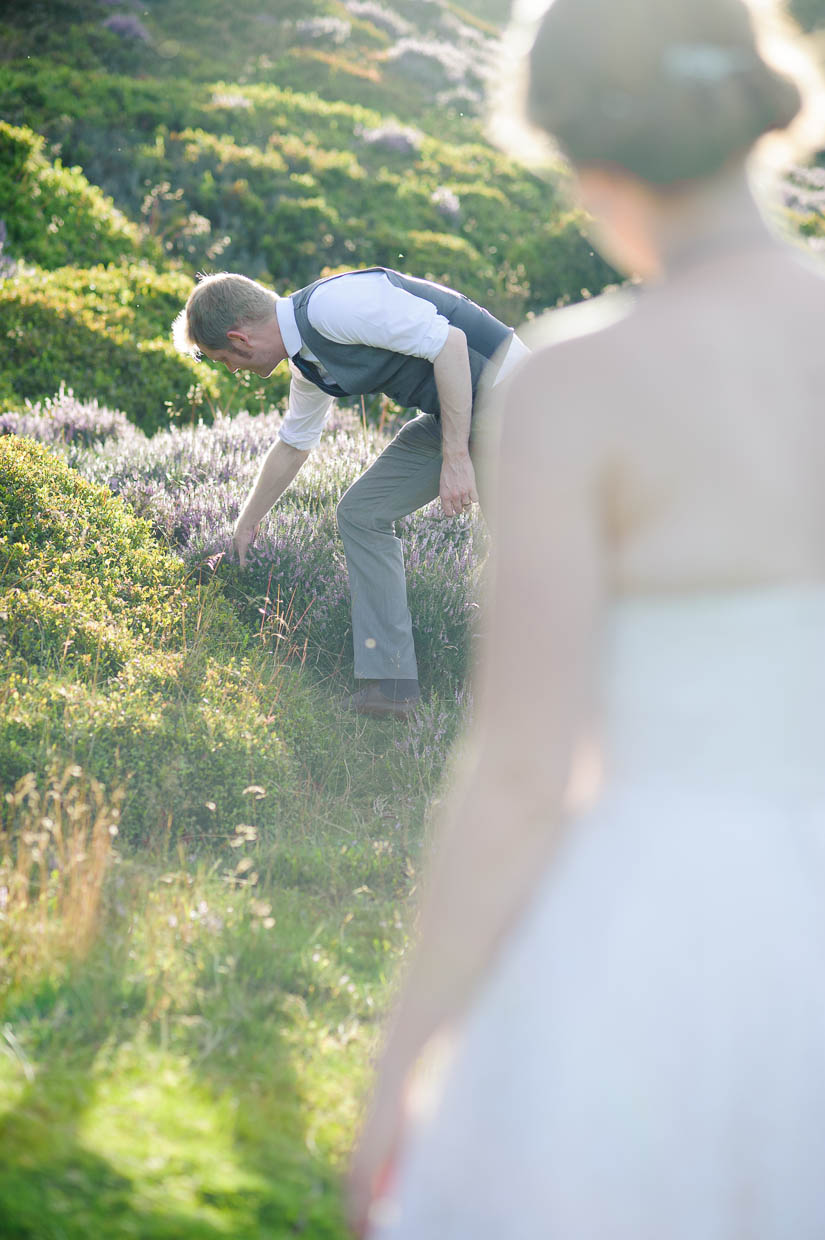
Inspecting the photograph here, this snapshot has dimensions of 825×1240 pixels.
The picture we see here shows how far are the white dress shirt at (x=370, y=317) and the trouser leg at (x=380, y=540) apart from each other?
0.65m

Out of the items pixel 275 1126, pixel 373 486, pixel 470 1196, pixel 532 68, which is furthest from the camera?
pixel 373 486

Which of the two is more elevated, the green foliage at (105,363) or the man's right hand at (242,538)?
the man's right hand at (242,538)

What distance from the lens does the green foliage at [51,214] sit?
10.6 metres

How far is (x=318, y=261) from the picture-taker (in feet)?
39.9

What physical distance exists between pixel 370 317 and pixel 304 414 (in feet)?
2.46

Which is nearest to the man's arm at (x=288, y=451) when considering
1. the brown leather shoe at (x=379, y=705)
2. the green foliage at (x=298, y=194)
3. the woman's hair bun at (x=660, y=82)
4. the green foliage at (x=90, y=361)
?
the brown leather shoe at (x=379, y=705)

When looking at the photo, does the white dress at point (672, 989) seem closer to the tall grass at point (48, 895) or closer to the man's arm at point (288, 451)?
the tall grass at point (48, 895)

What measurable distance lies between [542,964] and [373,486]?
4.37 m

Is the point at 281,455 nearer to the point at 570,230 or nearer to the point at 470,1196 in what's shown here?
the point at 470,1196

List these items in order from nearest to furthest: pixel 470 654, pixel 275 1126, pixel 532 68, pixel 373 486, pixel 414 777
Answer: pixel 532 68, pixel 275 1126, pixel 414 777, pixel 373 486, pixel 470 654

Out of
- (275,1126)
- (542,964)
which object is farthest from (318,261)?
(542,964)

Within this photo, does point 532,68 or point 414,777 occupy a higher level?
point 532,68

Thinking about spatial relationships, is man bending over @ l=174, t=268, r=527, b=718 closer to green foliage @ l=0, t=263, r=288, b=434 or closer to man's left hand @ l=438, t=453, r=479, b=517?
man's left hand @ l=438, t=453, r=479, b=517

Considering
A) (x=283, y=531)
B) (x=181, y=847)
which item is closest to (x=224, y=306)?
(x=283, y=531)
